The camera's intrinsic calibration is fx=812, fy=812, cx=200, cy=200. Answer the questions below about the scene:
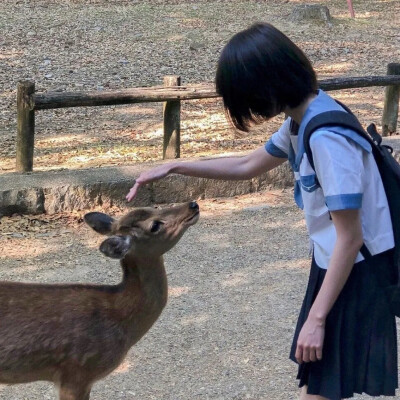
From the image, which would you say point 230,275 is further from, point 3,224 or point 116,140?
point 116,140

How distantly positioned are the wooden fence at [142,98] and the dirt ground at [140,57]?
79 cm

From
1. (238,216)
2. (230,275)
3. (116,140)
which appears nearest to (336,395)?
(230,275)

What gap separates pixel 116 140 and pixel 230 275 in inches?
156

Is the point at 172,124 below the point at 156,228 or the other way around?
below

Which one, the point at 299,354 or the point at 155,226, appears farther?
the point at 155,226

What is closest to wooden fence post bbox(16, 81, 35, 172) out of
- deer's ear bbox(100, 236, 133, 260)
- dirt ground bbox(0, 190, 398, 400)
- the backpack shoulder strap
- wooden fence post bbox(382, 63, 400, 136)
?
dirt ground bbox(0, 190, 398, 400)

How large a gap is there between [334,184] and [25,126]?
16.1 ft

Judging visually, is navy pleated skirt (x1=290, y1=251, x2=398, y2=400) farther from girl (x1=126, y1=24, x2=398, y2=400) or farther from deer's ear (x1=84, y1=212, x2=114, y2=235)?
deer's ear (x1=84, y1=212, x2=114, y2=235)

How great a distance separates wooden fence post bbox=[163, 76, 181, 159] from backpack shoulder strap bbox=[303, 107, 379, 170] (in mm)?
5160

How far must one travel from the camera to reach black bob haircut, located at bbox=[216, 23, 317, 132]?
268cm

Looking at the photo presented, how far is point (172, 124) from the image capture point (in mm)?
7918

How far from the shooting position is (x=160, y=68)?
12477 mm

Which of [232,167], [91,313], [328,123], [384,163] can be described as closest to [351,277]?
[384,163]

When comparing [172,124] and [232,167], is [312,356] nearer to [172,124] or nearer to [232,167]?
[232,167]
